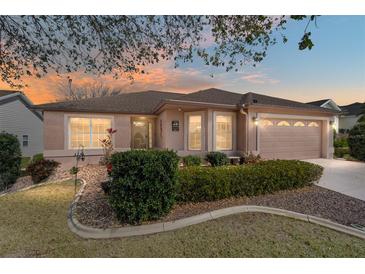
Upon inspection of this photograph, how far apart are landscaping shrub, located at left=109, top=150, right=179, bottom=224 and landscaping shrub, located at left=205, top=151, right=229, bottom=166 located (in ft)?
17.8

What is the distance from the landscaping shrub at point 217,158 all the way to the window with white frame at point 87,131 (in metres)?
5.98

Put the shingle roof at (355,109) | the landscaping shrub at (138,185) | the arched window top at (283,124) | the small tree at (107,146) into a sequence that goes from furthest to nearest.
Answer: the shingle roof at (355,109), the arched window top at (283,124), the small tree at (107,146), the landscaping shrub at (138,185)

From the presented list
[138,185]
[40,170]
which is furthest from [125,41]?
[40,170]

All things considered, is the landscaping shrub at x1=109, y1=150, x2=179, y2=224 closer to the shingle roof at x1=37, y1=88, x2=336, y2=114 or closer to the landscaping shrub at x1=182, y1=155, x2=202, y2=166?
the landscaping shrub at x1=182, y1=155, x2=202, y2=166

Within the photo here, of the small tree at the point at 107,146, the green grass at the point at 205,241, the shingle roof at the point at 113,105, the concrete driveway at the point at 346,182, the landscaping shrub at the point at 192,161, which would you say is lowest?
the green grass at the point at 205,241

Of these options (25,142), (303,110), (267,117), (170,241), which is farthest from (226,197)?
(25,142)

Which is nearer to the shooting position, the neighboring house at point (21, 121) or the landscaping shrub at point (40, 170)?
Answer: the landscaping shrub at point (40, 170)

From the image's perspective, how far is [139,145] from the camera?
42.7ft

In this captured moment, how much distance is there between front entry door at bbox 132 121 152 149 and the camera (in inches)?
502

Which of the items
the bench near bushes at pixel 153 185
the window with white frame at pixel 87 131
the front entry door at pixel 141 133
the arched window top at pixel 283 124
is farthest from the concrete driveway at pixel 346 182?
the window with white frame at pixel 87 131

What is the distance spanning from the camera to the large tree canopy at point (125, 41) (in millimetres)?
4617

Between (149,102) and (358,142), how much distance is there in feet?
46.3

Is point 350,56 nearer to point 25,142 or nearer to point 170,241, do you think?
point 170,241

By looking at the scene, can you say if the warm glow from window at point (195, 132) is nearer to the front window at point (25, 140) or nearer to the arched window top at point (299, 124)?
the arched window top at point (299, 124)
